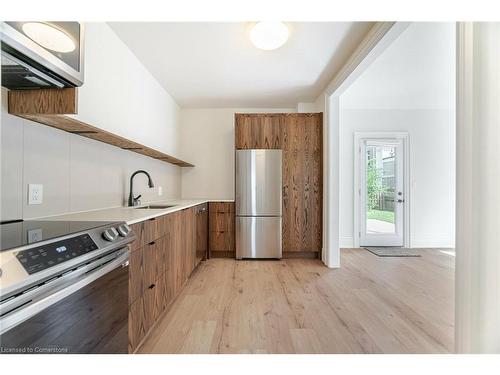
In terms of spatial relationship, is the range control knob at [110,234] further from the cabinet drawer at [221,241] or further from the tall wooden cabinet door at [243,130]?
the tall wooden cabinet door at [243,130]

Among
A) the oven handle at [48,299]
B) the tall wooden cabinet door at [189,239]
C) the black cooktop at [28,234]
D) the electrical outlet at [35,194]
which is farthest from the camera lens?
the tall wooden cabinet door at [189,239]

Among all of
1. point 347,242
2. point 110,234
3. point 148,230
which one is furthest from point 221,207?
point 110,234

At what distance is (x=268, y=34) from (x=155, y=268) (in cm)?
211

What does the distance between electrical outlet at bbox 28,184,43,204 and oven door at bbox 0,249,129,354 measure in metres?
0.65

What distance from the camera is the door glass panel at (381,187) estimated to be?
15.4 ft

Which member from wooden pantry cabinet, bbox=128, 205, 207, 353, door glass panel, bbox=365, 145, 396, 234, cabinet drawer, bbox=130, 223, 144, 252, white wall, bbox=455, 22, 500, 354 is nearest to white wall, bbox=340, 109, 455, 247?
door glass panel, bbox=365, 145, 396, 234

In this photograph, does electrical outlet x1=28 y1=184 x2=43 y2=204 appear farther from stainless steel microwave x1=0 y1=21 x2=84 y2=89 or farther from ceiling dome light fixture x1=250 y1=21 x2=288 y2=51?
ceiling dome light fixture x1=250 y1=21 x2=288 y2=51

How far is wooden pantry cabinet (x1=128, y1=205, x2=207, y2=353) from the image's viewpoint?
1.51 meters

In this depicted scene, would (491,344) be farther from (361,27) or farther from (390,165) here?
(390,165)

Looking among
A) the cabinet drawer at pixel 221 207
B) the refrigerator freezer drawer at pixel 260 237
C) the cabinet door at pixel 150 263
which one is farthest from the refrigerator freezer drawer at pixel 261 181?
the cabinet door at pixel 150 263

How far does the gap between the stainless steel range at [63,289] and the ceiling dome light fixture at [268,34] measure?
6.23 ft

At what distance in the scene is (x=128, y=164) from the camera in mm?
2602

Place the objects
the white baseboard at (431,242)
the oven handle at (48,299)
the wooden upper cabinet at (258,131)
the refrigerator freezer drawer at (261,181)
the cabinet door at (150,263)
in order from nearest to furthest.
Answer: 1. the oven handle at (48,299)
2. the cabinet door at (150,263)
3. the refrigerator freezer drawer at (261,181)
4. the wooden upper cabinet at (258,131)
5. the white baseboard at (431,242)
